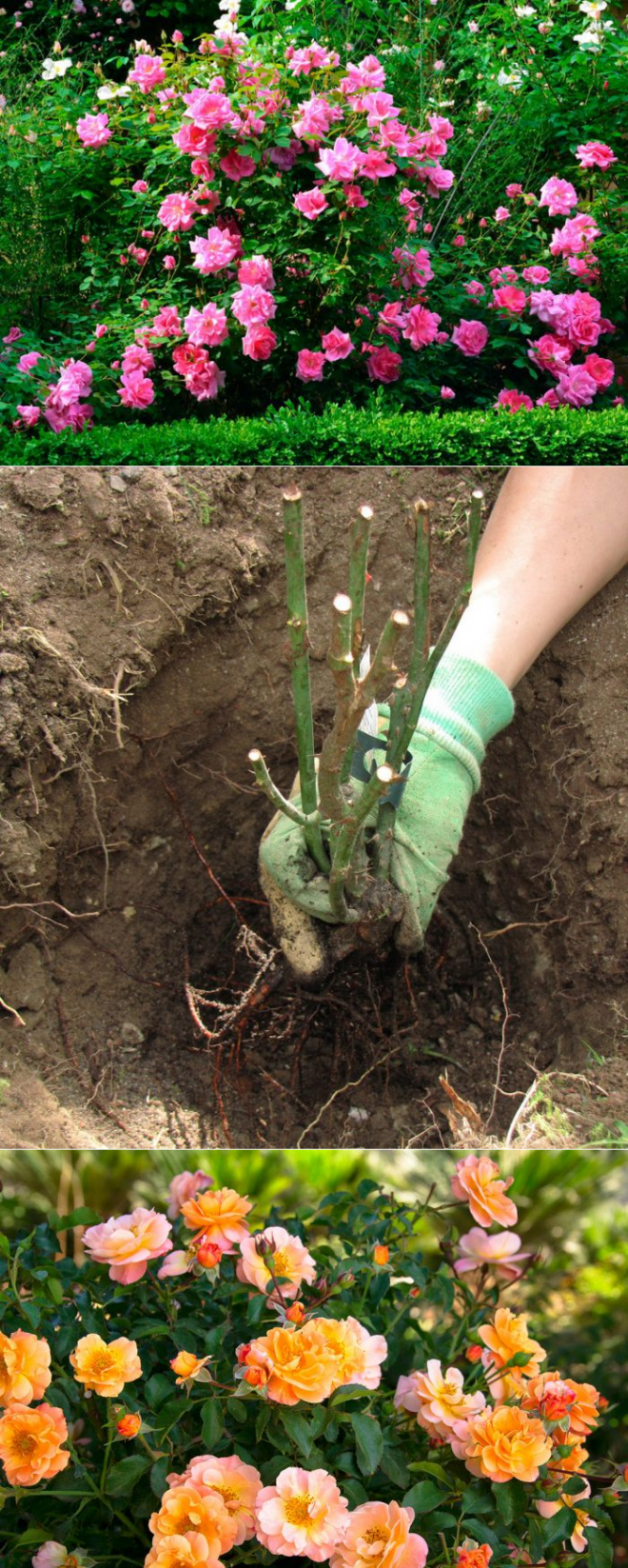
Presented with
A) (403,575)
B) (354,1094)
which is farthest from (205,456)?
(354,1094)

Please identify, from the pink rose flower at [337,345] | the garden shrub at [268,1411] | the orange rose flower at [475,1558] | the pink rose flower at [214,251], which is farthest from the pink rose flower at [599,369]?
the orange rose flower at [475,1558]

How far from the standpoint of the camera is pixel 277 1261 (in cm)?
118

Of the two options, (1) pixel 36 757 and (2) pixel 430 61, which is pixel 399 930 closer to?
(1) pixel 36 757

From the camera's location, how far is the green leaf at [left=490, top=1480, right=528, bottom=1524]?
1071 mm

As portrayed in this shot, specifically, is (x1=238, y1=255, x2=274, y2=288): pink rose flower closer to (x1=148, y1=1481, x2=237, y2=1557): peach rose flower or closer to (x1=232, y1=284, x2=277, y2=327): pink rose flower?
(x1=232, y1=284, x2=277, y2=327): pink rose flower

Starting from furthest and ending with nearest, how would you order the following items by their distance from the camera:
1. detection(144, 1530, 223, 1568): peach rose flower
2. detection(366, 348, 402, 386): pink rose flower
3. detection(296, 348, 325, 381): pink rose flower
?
detection(366, 348, 402, 386): pink rose flower → detection(296, 348, 325, 381): pink rose flower → detection(144, 1530, 223, 1568): peach rose flower

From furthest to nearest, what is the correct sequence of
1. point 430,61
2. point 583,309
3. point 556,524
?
1. point 430,61
2. point 583,309
3. point 556,524

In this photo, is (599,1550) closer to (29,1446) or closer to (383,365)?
(29,1446)

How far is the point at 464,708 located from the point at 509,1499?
0.71 meters

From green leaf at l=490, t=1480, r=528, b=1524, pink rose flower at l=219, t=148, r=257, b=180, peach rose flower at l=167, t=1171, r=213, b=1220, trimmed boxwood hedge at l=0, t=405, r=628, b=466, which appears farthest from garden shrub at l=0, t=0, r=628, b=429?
green leaf at l=490, t=1480, r=528, b=1524

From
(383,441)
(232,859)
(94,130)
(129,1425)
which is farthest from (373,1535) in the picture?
(94,130)

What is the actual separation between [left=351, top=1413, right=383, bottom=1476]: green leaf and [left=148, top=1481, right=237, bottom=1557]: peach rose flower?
0.12 m

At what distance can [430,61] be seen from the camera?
372 cm

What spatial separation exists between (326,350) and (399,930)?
1733mm
